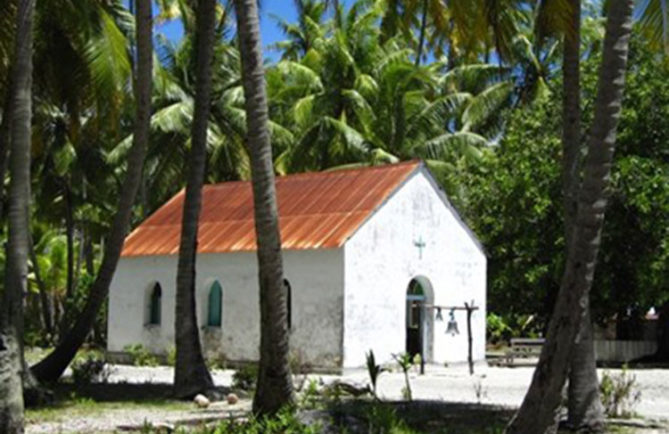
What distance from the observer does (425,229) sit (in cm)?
2744

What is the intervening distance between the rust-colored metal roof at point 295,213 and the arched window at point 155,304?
1.21 meters

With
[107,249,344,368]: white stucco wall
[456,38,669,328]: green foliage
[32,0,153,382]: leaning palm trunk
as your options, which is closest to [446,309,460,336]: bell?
[456,38,669,328]: green foliage

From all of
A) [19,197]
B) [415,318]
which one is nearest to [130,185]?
[19,197]

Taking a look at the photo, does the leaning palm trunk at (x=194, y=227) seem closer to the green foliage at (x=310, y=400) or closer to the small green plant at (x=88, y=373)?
the green foliage at (x=310, y=400)

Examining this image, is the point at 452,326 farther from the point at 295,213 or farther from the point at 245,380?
the point at 245,380

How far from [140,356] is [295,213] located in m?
6.25

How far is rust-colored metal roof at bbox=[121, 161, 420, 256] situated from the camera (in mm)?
26125

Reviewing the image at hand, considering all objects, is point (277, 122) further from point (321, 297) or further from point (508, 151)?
point (321, 297)

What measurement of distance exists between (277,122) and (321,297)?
60.7 ft

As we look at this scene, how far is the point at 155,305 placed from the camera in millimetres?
30828

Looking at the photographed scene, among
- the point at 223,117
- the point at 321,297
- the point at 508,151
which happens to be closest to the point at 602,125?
the point at 321,297

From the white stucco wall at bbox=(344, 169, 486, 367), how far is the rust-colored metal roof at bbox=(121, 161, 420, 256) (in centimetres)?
49

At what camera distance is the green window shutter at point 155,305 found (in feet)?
100

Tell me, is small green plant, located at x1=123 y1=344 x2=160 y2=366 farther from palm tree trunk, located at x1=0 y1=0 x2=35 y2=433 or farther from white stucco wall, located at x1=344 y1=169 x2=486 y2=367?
palm tree trunk, located at x1=0 y1=0 x2=35 y2=433
